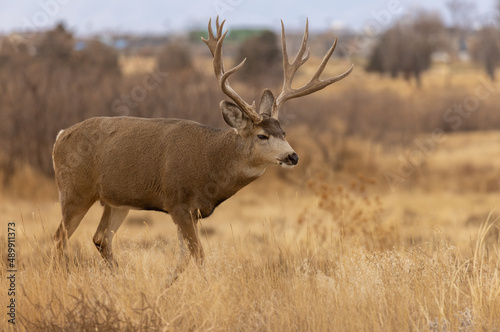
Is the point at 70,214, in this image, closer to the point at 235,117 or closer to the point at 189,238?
the point at 189,238

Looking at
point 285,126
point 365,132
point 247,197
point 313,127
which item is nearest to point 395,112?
point 365,132

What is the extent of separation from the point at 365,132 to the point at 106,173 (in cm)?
2018

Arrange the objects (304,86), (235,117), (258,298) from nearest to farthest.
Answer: (258,298) < (235,117) < (304,86)

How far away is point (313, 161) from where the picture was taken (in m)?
20.6

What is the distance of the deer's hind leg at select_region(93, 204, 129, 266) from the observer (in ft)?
24.7

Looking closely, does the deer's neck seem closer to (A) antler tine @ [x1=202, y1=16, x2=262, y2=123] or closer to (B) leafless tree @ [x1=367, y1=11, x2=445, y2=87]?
(A) antler tine @ [x1=202, y1=16, x2=262, y2=123]

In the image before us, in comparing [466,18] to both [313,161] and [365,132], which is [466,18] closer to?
[365,132]

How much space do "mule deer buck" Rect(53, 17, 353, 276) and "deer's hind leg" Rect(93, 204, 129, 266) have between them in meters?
0.10

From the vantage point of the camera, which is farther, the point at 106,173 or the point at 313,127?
the point at 313,127

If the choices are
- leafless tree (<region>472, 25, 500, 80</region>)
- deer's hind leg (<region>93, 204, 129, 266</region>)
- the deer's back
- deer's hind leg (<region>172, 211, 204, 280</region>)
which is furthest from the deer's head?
leafless tree (<region>472, 25, 500, 80</region>)

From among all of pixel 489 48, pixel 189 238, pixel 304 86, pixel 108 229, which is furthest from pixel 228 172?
pixel 489 48

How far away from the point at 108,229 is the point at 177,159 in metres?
1.27

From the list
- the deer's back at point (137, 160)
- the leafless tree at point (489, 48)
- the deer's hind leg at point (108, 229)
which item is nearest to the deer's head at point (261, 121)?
the deer's back at point (137, 160)

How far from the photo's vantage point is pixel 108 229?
301 inches
